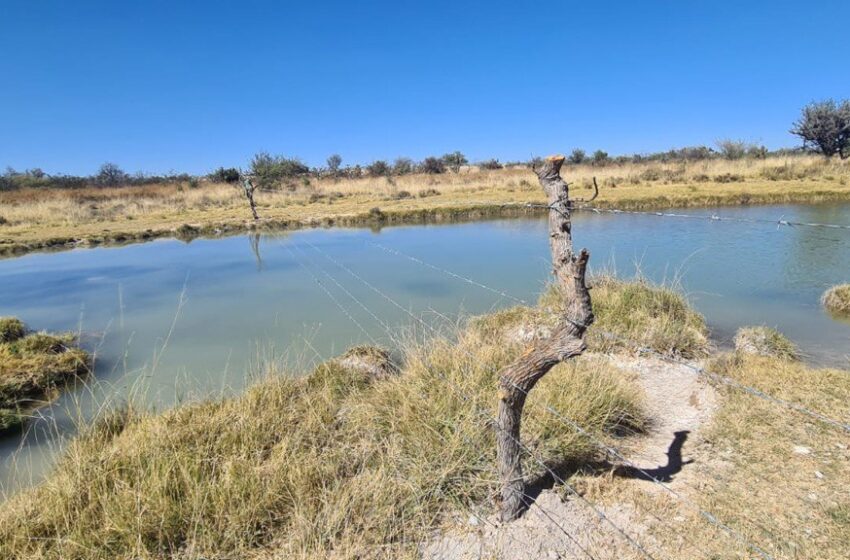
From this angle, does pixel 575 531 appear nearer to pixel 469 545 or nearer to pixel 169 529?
pixel 469 545

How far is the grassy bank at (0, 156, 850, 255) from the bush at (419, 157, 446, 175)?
459 inches

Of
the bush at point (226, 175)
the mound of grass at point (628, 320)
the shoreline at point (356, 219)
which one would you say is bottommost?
the mound of grass at point (628, 320)

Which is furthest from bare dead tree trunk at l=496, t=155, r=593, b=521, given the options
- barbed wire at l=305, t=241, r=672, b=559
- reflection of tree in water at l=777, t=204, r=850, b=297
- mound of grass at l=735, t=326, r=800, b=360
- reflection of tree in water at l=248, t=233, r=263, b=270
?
reflection of tree in water at l=248, t=233, r=263, b=270

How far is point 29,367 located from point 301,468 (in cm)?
525

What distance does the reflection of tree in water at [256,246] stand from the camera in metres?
13.2

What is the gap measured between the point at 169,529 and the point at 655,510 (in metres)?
2.75

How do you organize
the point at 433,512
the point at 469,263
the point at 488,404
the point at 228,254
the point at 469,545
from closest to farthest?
1. the point at 469,545
2. the point at 433,512
3. the point at 488,404
4. the point at 469,263
5. the point at 228,254

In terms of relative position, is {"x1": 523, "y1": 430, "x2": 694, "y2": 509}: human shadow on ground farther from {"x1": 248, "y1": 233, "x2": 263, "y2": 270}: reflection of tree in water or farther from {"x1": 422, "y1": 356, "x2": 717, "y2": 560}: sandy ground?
{"x1": 248, "y1": 233, "x2": 263, "y2": 270}: reflection of tree in water

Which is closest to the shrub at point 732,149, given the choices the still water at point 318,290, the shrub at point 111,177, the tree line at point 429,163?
the tree line at point 429,163

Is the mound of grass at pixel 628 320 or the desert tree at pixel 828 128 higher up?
the desert tree at pixel 828 128

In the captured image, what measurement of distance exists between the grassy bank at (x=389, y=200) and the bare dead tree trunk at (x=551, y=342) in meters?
11.8

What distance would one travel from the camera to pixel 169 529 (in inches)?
103

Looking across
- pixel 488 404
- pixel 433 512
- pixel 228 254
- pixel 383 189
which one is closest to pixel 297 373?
pixel 488 404

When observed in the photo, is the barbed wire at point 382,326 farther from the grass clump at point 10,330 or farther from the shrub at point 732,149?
the shrub at point 732,149
